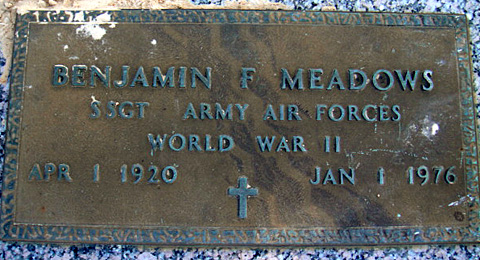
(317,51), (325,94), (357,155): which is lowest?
(357,155)

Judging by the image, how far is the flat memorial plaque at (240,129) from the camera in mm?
2027

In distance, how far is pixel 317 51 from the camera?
2.14 meters

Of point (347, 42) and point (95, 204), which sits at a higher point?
point (347, 42)

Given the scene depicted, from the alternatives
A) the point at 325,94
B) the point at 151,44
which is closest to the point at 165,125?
the point at 151,44

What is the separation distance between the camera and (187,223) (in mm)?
2025

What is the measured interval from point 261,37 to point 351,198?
41.7 inches

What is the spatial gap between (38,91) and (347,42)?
5.97 feet

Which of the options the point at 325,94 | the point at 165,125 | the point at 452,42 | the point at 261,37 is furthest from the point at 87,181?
the point at 452,42

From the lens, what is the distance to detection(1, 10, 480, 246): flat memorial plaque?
2.03 meters

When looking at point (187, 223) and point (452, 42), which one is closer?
point (187, 223)

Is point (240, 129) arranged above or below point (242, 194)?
above

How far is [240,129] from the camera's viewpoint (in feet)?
6.82

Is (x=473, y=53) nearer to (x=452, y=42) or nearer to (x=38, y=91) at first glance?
(x=452, y=42)

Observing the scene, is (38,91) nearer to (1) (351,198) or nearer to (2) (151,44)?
(2) (151,44)
